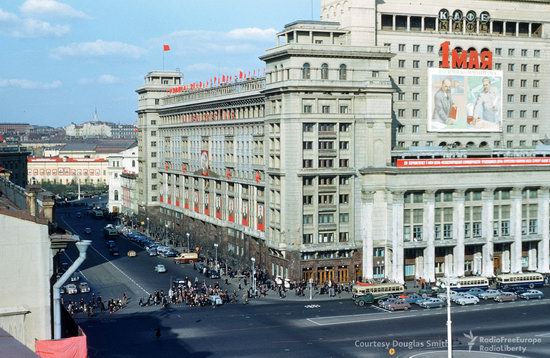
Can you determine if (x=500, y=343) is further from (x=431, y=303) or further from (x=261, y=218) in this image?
(x=261, y=218)

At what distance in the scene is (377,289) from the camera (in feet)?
327

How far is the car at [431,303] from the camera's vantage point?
94500 millimetres

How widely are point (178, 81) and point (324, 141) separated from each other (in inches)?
3370

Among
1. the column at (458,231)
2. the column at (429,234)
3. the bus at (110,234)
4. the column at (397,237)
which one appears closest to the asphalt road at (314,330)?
the column at (458,231)

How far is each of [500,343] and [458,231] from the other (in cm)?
3923

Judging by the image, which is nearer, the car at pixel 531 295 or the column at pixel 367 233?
the car at pixel 531 295

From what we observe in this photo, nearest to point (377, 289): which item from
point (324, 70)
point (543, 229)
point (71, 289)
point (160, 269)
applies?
point (324, 70)

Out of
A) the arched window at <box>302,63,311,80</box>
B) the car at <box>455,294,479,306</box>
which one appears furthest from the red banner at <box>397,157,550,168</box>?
the car at <box>455,294,479,306</box>

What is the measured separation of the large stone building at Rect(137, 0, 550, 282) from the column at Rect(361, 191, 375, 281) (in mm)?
174

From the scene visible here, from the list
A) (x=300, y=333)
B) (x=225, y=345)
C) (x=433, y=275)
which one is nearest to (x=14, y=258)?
(x=225, y=345)

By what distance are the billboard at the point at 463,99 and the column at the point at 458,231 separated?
1512 centimetres

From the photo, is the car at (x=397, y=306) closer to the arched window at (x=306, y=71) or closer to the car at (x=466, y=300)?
the car at (x=466, y=300)

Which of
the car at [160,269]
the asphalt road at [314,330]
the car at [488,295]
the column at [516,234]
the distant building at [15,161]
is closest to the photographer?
the asphalt road at [314,330]

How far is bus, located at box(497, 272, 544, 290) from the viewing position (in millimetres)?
107500
